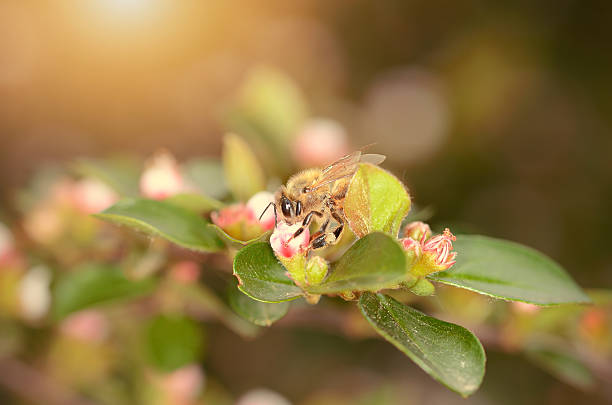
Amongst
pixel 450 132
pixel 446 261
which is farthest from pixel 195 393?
pixel 450 132

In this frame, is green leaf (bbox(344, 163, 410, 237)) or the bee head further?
the bee head

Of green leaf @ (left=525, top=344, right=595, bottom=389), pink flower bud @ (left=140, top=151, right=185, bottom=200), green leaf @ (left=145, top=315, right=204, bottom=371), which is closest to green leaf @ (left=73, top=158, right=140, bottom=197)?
pink flower bud @ (left=140, top=151, right=185, bottom=200)

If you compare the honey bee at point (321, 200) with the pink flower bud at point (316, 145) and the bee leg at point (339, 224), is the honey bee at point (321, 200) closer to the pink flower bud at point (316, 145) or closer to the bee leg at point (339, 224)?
the bee leg at point (339, 224)

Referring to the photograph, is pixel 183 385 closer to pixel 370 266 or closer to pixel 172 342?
pixel 172 342

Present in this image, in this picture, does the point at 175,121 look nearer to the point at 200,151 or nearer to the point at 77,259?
the point at 200,151

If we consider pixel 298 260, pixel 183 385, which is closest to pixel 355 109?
pixel 183 385

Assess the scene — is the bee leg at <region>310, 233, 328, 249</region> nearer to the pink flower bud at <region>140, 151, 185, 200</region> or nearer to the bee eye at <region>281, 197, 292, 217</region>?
the bee eye at <region>281, 197, 292, 217</region>
